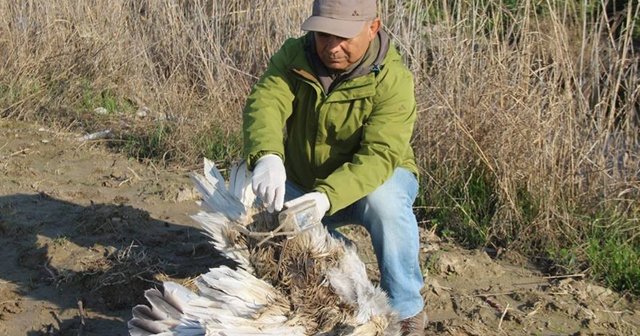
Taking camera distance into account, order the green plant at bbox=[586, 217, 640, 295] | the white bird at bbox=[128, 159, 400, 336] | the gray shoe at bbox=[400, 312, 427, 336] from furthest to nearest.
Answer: the green plant at bbox=[586, 217, 640, 295]
the gray shoe at bbox=[400, 312, 427, 336]
the white bird at bbox=[128, 159, 400, 336]

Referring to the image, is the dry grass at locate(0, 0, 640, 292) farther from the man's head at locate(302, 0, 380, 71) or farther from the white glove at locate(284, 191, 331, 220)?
the white glove at locate(284, 191, 331, 220)

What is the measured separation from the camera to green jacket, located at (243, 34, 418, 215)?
350 centimetres

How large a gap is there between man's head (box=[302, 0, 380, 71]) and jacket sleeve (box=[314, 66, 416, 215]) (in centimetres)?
17

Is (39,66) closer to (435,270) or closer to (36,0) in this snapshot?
(36,0)

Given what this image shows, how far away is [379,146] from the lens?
139 inches

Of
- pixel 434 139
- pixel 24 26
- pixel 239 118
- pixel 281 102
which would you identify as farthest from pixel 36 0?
pixel 281 102

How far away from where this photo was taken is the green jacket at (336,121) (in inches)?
138

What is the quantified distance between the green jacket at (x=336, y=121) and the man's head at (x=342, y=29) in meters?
0.11

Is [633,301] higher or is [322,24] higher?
[322,24]

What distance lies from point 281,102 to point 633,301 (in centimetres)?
196

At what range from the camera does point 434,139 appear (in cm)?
521

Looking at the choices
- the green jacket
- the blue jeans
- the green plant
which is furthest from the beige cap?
the green plant

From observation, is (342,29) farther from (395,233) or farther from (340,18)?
(395,233)

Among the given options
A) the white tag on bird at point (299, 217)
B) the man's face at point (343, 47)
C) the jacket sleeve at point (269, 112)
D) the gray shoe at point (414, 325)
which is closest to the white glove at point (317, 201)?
the white tag on bird at point (299, 217)
